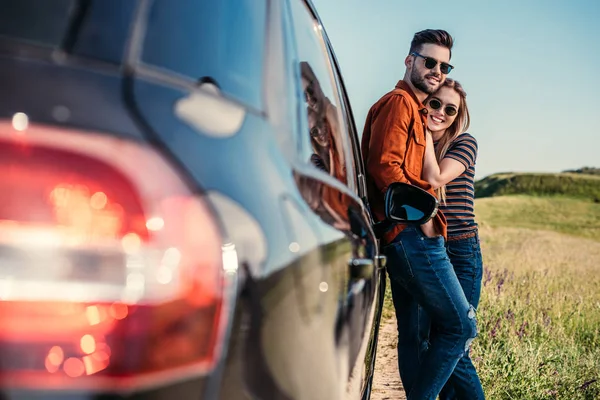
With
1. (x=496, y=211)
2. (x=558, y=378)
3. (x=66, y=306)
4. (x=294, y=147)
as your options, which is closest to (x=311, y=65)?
(x=294, y=147)

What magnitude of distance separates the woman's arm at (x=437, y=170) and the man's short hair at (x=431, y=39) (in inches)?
20.6

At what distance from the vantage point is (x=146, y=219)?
1061mm

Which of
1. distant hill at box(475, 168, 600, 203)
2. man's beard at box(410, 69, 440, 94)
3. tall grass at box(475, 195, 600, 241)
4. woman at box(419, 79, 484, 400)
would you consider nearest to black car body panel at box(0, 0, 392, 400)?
man's beard at box(410, 69, 440, 94)

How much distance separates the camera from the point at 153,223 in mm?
1062

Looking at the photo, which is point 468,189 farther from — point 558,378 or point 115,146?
point 115,146

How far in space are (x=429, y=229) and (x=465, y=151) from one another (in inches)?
28.4

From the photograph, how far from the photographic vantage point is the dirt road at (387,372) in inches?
221

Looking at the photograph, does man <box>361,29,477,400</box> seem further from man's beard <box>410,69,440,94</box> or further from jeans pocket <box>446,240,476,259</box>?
jeans pocket <box>446,240,476,259</box>

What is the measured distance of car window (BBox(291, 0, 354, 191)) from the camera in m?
2.05

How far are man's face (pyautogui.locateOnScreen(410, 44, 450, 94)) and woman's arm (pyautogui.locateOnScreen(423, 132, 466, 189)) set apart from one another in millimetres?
290

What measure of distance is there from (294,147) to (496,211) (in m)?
57.4

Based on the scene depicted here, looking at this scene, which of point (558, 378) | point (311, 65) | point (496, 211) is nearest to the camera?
point (311, 65)

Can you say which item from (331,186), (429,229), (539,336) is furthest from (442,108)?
(539,336)

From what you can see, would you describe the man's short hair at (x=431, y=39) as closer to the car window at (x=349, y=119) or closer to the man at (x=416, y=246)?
the man at (x=416, y=246)
